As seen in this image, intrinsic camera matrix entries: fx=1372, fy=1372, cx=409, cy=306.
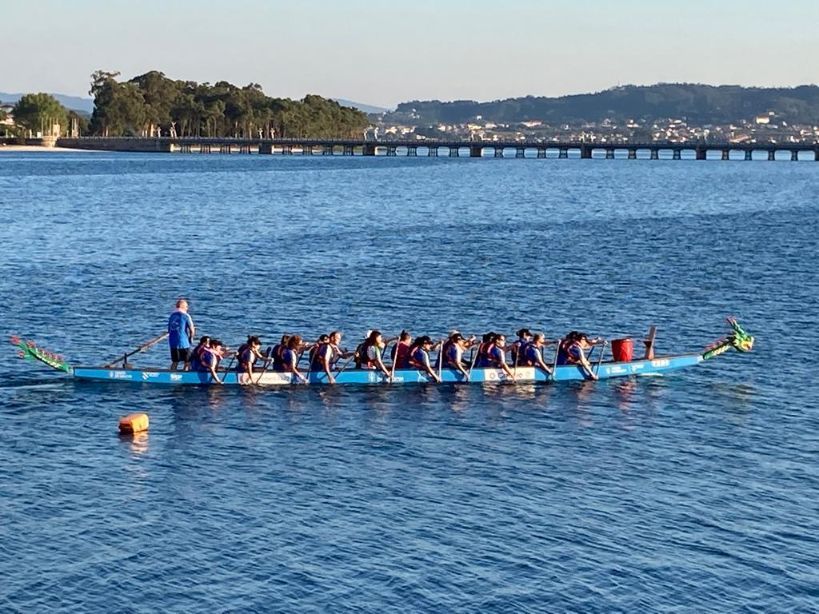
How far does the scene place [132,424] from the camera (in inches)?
1631

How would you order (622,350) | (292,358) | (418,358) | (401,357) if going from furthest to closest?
(622,350)
(401,357)
(418,358)
(292,358)

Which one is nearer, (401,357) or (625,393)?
(625,393)

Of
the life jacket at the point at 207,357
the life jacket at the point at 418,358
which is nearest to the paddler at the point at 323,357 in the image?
the life jacket at the point at 418,358

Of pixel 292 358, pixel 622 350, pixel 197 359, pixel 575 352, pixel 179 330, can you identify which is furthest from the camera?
pixel 622 350

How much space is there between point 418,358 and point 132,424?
11.2m

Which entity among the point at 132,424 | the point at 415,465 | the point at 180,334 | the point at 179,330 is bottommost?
the point at 415,465

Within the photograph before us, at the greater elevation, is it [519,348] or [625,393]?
[519,348]

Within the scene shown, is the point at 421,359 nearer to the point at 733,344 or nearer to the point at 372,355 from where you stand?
the point at 372,355

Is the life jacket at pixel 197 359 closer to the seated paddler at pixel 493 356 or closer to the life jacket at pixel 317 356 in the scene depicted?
the life jacket at pixel 317 356

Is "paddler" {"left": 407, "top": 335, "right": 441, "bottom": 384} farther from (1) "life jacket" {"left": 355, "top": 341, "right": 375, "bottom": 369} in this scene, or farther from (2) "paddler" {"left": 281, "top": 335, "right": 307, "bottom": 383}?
(2) "paddler" {"left": 281, "top": 335, "right": 307, "bottom": 383}

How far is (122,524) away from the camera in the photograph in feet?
109

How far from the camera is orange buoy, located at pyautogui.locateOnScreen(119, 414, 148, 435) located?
41.5m

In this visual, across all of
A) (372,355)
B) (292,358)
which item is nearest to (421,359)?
(372,355)

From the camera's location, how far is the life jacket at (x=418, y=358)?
158 feet
